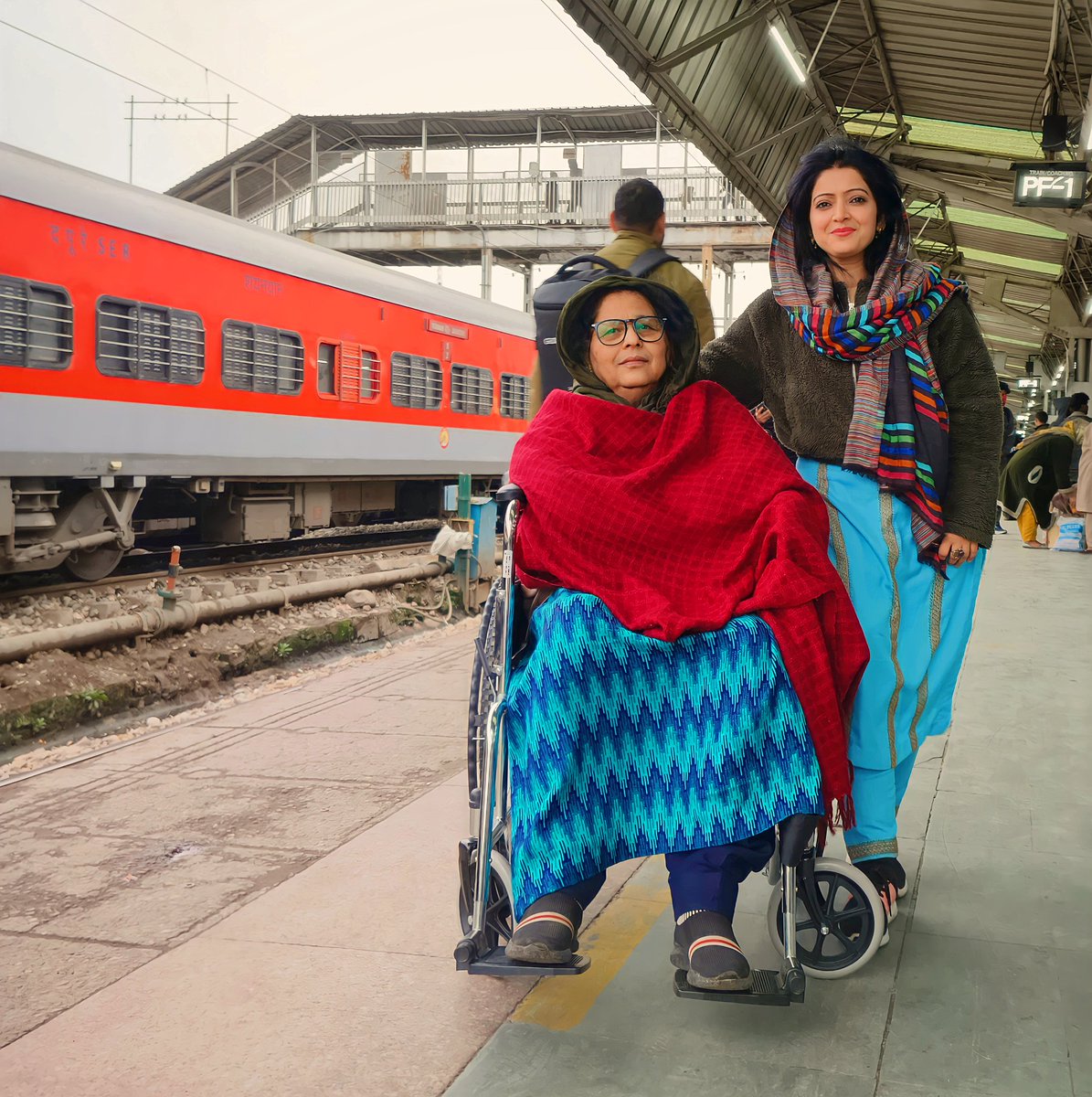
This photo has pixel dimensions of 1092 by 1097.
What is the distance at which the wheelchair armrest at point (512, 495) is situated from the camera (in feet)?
7.93

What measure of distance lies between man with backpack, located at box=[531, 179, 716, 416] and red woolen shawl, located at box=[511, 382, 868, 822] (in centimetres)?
73

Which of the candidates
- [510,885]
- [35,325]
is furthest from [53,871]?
[35,325]

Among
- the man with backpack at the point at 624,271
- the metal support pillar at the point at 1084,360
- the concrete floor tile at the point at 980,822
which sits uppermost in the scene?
the metal support pillar at the point at 1084,360

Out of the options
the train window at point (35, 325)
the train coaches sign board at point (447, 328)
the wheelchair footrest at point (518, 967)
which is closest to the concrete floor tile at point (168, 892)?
the wheelchair footrest at point (518, 967)

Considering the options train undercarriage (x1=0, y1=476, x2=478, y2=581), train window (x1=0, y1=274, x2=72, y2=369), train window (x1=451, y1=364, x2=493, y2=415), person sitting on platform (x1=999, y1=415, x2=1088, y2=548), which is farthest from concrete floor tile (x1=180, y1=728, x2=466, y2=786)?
train window (x1=451, y1=364, x2=493, y2=415)

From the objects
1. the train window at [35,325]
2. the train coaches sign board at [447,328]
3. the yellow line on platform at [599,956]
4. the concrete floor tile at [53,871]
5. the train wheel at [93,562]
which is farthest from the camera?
the train coaches sign board at [447,328]

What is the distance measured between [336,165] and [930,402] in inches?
1118

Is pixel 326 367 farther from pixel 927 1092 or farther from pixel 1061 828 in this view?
pixel 927 1092

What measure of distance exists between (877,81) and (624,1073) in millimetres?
12517

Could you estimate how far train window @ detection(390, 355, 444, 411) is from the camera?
1395 cm

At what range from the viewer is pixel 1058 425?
1348cm

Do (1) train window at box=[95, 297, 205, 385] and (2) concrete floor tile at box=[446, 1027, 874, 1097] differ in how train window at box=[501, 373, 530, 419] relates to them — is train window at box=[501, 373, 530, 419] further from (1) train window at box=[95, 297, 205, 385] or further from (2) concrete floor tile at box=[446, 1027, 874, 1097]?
(2) concrete floor tile at box=[446, 1027, 874, 1097]

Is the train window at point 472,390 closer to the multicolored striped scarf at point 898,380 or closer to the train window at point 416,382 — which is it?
the train window at point 416,382

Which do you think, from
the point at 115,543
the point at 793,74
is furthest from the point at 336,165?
the point at 115,543
